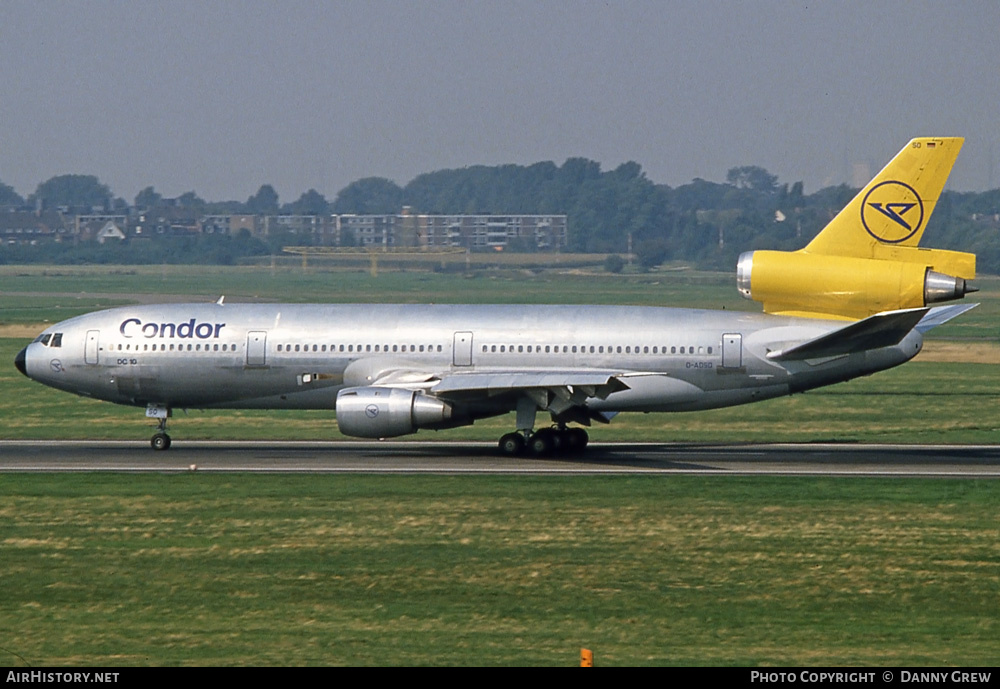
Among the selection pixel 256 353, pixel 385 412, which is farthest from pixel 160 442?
pixel 385 412

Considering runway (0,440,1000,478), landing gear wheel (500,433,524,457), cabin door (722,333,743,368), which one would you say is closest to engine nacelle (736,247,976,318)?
cabin door (722,333,743,368)

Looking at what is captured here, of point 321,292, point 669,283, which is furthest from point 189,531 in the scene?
point 669,283

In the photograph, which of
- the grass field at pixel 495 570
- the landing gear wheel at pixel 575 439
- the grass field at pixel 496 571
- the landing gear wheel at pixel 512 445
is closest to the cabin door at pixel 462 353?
the landing gear wheel at pixel 512 445

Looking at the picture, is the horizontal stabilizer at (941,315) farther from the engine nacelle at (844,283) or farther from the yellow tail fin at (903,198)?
the yellow tail fin at (903,198)

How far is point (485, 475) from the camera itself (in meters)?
34.4

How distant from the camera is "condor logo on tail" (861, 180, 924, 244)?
124 ft

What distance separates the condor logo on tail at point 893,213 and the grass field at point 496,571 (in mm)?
7602

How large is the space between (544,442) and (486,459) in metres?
1.85

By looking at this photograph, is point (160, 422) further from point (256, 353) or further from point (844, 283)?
point (844, 283)

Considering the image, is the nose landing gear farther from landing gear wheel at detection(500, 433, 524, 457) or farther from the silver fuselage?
landing gear wheel at detection(500, 433, 524, 457)

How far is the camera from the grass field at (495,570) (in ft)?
61.5
